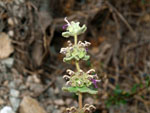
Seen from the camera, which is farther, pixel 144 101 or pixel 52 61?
pixel 52 61

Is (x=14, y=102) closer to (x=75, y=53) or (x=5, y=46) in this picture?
(x=5, y=46)

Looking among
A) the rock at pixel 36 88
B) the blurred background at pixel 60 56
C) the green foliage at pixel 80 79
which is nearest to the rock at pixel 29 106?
the blurred background at pixel 60 56

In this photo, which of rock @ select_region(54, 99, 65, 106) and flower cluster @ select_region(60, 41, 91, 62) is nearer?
flower cluster @ select_region(60, 41, 91, 62)

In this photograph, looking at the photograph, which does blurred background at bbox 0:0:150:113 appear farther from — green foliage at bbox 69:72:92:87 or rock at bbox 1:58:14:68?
green foliage at bbox 69:72:92:87

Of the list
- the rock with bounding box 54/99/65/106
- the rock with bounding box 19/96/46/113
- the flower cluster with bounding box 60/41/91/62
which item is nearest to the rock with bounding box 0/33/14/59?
the rock with bounding box 19/96/46/113

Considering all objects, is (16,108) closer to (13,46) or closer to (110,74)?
(13,46)

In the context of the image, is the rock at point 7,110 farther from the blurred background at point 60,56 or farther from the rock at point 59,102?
the rock at point 59,102

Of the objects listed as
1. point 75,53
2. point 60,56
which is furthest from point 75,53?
point 60,56

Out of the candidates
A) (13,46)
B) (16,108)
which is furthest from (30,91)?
(13,46)
